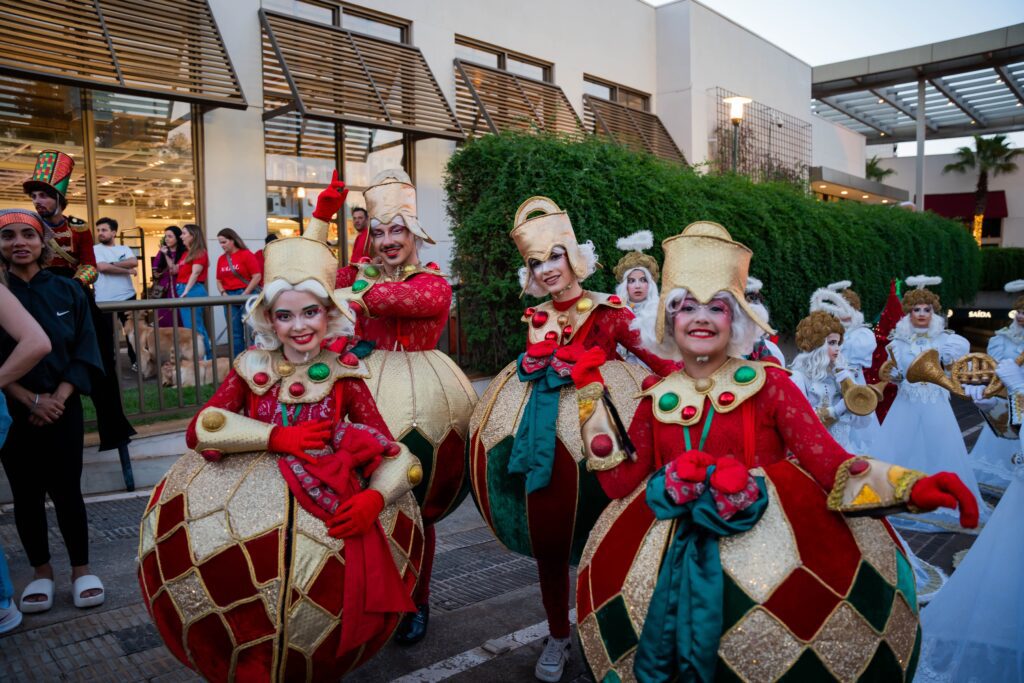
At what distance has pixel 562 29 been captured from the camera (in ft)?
50.3

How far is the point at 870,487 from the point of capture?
7.18 ft

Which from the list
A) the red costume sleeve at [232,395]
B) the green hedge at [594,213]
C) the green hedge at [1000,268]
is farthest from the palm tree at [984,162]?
the red costume sleeve at [232,395]

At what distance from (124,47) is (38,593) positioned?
7.17 metres

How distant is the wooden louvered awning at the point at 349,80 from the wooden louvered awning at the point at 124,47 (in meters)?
0.80

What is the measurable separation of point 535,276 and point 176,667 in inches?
101

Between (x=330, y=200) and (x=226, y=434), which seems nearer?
(x=226, y=434)

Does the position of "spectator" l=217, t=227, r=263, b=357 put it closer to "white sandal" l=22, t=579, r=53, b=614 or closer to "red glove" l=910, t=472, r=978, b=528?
"white sandal" l=22, t=579, r=53, b=614

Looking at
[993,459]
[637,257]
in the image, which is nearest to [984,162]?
[993,459]

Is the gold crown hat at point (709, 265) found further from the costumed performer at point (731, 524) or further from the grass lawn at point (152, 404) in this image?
the grass lawn at point (152, 404)

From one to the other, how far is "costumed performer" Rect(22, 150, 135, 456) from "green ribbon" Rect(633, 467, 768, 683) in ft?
11.8

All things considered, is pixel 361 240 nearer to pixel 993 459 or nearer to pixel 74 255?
pixel 74 255

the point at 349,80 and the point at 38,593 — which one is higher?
the point at 349,80

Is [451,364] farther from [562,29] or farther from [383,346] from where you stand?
[562,29]

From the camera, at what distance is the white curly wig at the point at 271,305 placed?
9.48 feet
